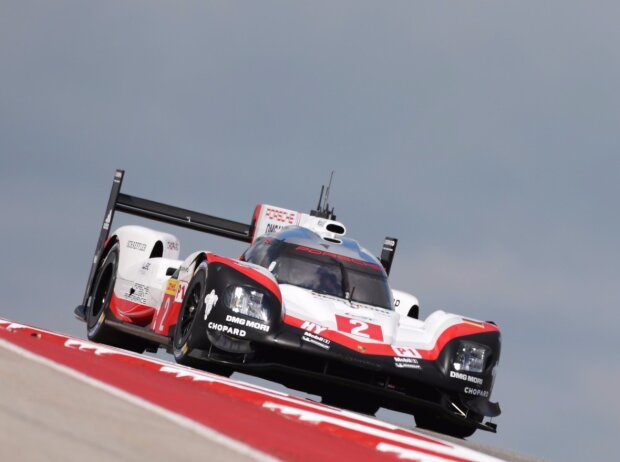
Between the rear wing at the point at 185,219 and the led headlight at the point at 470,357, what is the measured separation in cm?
403

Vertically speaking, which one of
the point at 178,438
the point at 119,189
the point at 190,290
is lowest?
the point at 178,438

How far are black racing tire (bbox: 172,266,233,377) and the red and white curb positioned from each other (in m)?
2.69

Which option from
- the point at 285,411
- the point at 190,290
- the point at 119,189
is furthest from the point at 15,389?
the point at 119,189

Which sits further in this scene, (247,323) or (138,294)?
(138,294)

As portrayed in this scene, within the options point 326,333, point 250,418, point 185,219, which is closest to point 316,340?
point 326,333

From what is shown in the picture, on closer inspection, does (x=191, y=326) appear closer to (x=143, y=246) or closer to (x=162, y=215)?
(x=143, y=246)

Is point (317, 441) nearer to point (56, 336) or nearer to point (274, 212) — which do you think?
point (56, 336)

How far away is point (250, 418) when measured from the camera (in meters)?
4.12

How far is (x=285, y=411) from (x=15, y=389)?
2.28m

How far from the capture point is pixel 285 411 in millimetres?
5645

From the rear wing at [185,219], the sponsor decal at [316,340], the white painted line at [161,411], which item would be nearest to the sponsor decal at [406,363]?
the sponsor decal at [316,340]

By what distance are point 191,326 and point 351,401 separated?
1.45 meters

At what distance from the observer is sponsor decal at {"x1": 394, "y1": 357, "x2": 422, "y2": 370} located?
31.0 feet

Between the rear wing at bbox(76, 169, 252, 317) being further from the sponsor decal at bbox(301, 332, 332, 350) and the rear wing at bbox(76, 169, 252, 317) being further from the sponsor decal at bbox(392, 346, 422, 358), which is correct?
the sponsor decal at bbox(301, 332, 332, 350)
